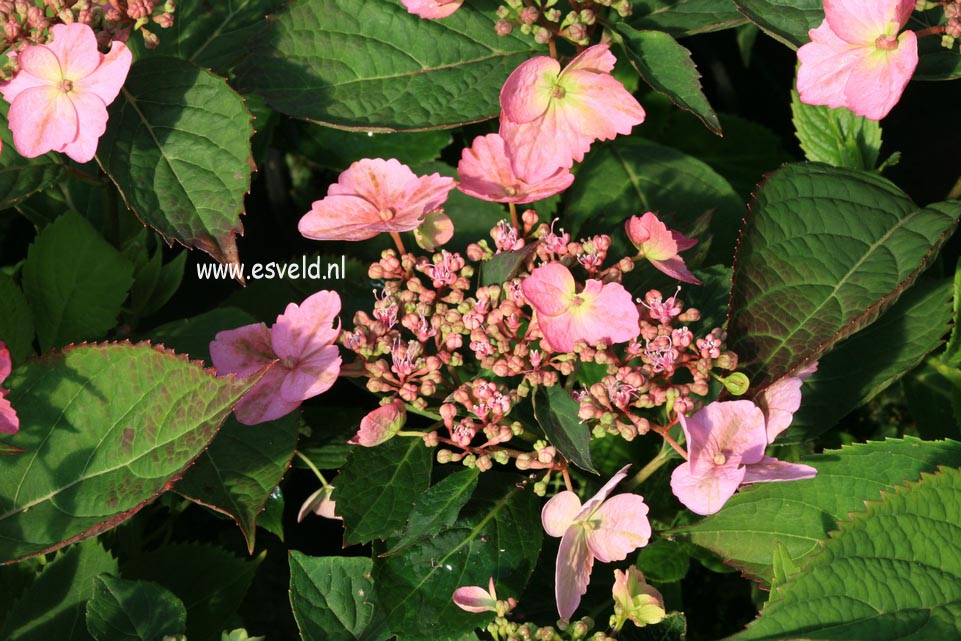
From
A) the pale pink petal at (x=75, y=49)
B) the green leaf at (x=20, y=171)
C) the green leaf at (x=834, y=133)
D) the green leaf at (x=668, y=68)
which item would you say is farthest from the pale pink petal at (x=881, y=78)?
the green leaf at (x=20, y=171)

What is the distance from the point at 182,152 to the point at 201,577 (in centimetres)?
46

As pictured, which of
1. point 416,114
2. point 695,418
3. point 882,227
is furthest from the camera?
point 416,114

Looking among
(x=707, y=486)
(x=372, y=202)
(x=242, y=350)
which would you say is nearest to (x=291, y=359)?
(x=242, y=350)

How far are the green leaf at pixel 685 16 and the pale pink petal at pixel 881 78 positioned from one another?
0.16 meters

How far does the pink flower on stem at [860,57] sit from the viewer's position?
0.92 metres

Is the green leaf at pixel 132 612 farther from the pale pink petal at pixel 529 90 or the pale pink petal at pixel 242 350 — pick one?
the pale pink petal at pixel 529 90

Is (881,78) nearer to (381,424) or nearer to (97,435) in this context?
(381,424)

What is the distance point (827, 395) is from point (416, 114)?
51 centimetres

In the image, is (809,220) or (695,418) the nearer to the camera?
(695,418)

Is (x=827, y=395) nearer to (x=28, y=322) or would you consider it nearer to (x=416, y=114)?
(x=416, y=114)

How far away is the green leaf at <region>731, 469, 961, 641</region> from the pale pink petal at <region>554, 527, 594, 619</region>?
19 centimetres

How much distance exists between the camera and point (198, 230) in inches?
38.1

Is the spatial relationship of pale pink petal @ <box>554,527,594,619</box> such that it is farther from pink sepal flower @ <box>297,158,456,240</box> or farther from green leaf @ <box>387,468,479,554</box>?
pink sepal flower @ <box>297,158,456,240</box>

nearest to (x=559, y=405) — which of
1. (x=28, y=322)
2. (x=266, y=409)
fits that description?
(x=266, y=409)
